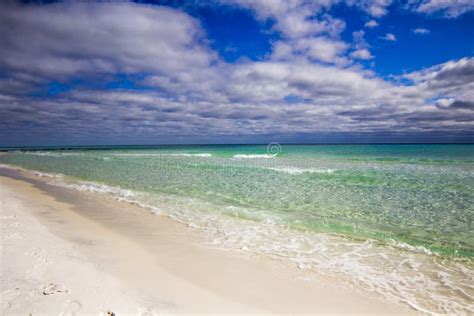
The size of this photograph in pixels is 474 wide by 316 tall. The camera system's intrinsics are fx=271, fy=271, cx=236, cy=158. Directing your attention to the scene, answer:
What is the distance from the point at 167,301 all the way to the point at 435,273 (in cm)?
511

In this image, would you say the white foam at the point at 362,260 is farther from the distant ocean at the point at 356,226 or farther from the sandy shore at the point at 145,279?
the sandy shore at the point at 145,279

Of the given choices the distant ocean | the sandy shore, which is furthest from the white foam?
the sandy shore

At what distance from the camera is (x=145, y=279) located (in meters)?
4.58

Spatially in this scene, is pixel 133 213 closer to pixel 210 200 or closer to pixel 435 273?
pixel 210 200

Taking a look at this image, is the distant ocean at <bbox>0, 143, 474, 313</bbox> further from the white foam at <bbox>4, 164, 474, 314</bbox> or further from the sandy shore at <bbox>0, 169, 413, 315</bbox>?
the sandy shore at <bbox>0, 169, 413, 315</bbox>

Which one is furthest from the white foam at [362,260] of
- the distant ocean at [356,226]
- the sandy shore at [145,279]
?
the sandy shore at [145,279]

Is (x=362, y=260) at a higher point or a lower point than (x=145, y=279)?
lower

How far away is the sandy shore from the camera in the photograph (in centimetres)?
377

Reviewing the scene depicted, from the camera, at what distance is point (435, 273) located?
17.5ft

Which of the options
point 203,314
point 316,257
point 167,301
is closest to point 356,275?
point 316,257

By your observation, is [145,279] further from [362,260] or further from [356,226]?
[356,226]

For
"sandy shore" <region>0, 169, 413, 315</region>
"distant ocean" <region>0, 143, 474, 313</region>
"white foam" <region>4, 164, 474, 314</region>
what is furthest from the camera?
"distant ocean" <region>0, 143, 474, 313</region>

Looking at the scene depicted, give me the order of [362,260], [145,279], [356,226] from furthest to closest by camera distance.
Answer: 1. [356,226]
2. [362,260]
3. [145,279]

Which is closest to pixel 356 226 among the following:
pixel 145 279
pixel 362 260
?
pixel 362 260
